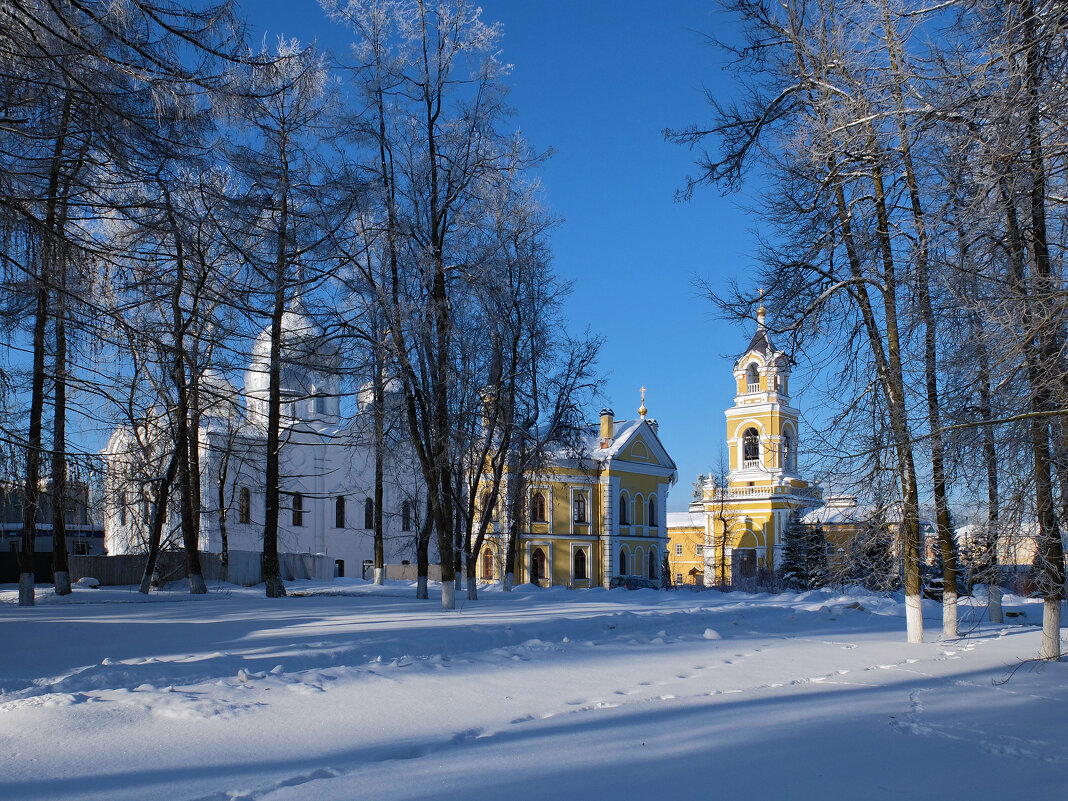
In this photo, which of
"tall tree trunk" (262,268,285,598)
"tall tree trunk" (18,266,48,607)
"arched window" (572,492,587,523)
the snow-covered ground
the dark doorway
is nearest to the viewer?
the snow-covered ground

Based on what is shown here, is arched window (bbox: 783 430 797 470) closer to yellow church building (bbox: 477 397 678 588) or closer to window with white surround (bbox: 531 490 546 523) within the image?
yellow church building (bbox: 477 397 678 588)

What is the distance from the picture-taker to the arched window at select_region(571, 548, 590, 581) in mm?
45656

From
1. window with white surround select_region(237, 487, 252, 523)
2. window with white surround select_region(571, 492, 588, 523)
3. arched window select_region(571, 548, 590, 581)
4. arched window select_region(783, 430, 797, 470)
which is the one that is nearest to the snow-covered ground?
arched window select_region(783, 430, 797, 470)

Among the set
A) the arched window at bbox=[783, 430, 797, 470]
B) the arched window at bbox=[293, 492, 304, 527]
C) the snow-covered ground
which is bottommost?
the snow-covered ground

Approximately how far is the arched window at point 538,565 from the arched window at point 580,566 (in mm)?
1725

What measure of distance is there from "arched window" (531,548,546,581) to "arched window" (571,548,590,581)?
1725mm

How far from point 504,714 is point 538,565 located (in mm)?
38574

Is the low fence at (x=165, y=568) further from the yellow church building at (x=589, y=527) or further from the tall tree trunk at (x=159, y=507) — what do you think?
the yellow church building at (x=589, y=527)

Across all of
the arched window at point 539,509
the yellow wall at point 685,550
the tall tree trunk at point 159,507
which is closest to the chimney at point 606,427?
the arched window at point 539,509

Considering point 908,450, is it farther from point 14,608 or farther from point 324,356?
point 14,608

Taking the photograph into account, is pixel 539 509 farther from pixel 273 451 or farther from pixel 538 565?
pixel 273 451

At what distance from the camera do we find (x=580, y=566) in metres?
45.8

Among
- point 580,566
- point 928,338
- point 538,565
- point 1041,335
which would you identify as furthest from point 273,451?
point 580,566

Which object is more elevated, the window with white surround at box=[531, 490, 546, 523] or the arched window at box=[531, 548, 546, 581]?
the window with white surround at box=[531, 490, 546, 523]
